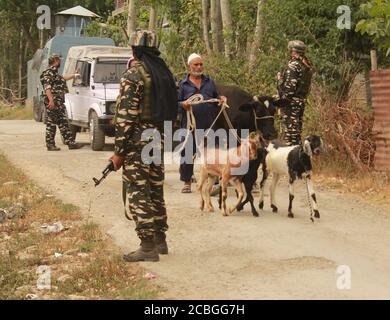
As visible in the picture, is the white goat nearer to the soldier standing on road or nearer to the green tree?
the green tree

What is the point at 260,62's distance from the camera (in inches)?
621

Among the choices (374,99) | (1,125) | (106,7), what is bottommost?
(1,125)

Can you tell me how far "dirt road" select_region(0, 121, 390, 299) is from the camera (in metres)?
6.67

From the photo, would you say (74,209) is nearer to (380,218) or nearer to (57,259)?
(57,259)

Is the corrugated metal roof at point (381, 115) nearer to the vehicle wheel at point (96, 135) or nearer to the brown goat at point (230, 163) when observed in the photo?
the brown goat at point (230, 163)

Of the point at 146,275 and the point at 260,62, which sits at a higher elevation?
the point at 260,62

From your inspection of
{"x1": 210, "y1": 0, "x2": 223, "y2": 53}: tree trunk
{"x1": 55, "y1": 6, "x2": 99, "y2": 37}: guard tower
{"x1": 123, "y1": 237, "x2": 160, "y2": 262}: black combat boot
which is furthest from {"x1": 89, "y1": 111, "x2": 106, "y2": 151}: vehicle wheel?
{"x1": 55, "y1": 6, "x2": 99, "y2": 37}: guard tower

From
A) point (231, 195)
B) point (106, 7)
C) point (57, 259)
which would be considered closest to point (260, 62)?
point (231, 195)

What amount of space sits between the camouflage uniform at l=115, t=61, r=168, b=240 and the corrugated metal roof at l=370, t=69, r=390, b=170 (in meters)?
5.35

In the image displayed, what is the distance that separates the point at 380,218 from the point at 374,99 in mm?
2742

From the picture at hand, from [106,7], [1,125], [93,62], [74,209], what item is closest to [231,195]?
[74,209]

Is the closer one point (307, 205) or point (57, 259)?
point (57, 259)
